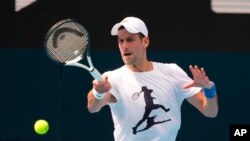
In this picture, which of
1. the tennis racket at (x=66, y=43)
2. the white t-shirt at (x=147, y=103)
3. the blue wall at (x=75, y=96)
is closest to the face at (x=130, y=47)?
the white t-shirt at (x=147, y=103)

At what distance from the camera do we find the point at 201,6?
688 cm

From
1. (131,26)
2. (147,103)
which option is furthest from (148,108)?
(131,26)

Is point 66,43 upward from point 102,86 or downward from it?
upward

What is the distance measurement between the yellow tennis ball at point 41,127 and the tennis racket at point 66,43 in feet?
6.88

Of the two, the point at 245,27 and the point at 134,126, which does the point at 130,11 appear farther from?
the point at 134,126

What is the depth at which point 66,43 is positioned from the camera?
4.88 meters

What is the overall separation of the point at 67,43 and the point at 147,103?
2.15 ft

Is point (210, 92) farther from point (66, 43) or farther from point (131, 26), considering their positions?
point (66, 43)

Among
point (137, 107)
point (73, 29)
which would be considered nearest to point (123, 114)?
point (137, 107)

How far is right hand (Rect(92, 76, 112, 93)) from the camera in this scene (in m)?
4.39

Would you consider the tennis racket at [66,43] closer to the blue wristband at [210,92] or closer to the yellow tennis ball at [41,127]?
the blue wristband at [210,92]

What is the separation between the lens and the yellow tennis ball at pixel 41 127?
684 centimetres

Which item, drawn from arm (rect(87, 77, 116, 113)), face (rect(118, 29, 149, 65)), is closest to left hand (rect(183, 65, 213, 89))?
Answer: face (rect(118, 29, 149, 65))

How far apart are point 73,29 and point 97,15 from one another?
2016 mm
